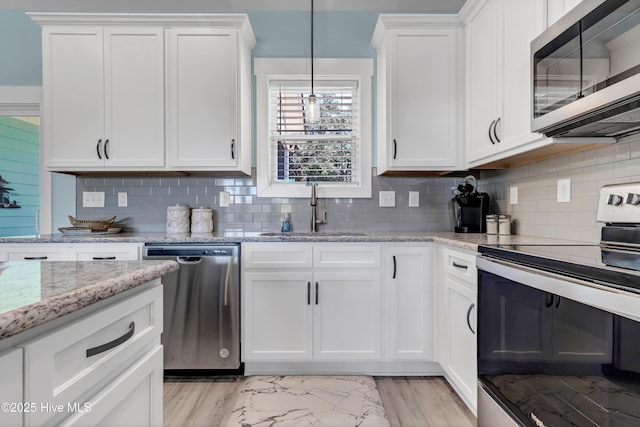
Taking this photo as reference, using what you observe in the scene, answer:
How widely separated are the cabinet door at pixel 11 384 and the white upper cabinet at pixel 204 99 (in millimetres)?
2099

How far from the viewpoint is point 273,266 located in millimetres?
2234

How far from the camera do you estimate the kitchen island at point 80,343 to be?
0.50 metres

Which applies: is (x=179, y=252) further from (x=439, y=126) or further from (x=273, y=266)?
(x=439, y=126)

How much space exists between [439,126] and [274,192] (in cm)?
137

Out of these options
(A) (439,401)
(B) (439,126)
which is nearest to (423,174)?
(B) (439,126)

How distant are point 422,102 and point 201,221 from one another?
6.21 feet

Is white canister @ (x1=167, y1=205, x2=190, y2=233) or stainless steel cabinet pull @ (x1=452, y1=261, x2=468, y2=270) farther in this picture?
white canister @ (x1=167, y1=205, x2=190, y2=233)

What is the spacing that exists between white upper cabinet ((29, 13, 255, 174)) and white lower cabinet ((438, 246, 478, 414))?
5.25ft

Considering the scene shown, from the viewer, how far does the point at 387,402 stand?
1.97 metres

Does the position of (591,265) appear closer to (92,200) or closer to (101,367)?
(101,367)

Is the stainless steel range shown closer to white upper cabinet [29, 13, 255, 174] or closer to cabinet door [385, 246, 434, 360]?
cabinet door [385, 246, 434, 360]

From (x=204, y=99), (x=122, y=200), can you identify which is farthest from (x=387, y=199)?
(x=122, y=200)

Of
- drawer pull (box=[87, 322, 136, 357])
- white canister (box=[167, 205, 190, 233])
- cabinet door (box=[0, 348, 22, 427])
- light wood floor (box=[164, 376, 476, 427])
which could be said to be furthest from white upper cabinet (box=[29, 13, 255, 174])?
cabinet door (box=[0, 348, 22, 427])

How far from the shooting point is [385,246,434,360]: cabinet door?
2.24 metres
